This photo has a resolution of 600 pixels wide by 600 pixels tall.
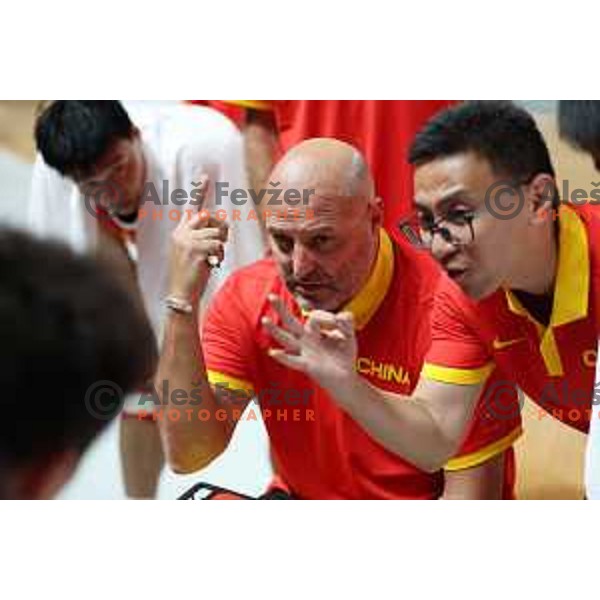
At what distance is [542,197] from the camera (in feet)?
6.03

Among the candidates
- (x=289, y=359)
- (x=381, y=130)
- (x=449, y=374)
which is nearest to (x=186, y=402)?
(x=289, y=359)

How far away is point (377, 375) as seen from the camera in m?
1.87

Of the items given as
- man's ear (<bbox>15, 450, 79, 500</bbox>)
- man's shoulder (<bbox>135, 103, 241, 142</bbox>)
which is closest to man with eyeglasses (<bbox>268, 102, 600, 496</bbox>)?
man's shoulder (<bbox>135, 103, 241, 142</bbox>)

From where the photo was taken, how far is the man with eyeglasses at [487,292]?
1813 millimetres

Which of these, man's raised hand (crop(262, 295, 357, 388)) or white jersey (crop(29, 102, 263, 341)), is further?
white jersey (crop(29, 102, 263, 341))

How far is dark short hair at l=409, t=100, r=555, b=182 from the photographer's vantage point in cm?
181

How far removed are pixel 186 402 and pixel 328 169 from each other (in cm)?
45

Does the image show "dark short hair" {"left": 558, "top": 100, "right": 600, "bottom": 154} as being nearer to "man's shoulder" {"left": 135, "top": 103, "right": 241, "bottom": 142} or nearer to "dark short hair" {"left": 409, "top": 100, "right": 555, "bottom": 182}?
"dark short hair" {"left": 409, "top": 100, "right": 555, "bottom": 182}

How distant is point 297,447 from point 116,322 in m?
1.02

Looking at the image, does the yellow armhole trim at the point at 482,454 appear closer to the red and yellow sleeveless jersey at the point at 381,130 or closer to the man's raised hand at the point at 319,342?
the man's raised hand at the point at 319,342

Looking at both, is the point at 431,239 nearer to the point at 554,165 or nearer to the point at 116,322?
the point at 554,165

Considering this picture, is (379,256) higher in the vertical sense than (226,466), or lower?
higher

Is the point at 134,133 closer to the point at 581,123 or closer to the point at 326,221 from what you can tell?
the point at 326,221

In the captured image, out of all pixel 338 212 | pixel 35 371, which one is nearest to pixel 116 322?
pixel 35 371
